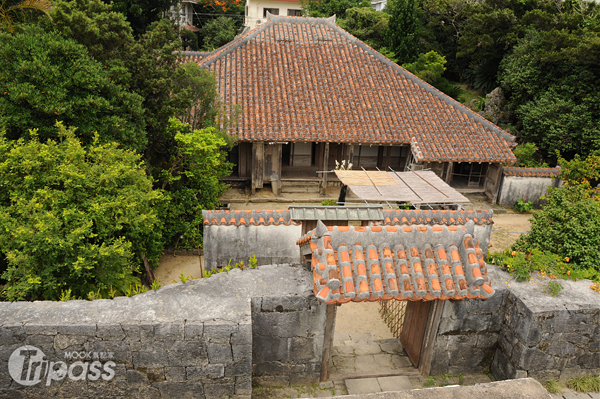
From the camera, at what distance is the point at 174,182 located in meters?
12.2

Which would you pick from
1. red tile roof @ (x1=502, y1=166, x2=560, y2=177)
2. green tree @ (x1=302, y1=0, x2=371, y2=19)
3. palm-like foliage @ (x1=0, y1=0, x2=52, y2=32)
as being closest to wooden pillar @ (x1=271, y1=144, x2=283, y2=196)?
palm-like foliage @ (x1=0, y1=0, x2=52, y2=32)

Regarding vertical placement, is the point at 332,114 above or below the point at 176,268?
above

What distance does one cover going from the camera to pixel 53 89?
8.45 meters

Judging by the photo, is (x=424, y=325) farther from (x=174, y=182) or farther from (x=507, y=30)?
(x=507, y=30)

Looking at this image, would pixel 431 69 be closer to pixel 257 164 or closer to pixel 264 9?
pixel 257 164

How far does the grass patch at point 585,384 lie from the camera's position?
563cm

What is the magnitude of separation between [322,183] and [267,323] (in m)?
12.0

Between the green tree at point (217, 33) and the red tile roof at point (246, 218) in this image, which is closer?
the red tile roof at point (246, 218)

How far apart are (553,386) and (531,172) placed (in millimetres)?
13045

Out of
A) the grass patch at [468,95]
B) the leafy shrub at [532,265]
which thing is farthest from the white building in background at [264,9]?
the leafy shrub at [532,265]

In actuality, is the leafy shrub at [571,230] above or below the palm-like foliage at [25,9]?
below

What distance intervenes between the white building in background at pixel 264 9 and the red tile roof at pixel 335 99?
19.3 metres

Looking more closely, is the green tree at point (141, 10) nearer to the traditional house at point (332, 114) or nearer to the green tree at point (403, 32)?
the traditional house at point (332, 114)

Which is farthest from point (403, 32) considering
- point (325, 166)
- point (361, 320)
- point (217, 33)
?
point (361, 320)
